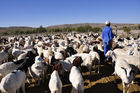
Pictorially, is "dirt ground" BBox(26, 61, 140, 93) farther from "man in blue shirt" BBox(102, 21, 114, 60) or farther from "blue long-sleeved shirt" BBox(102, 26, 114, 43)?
"blue long-sleeved shirt" BBox(102, 26, 114, 43)

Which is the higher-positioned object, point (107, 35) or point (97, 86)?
point (107, 35)

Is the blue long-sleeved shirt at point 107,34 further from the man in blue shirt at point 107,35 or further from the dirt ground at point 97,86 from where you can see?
the dirt ground at point 97,86

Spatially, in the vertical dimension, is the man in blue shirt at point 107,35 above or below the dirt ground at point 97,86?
above

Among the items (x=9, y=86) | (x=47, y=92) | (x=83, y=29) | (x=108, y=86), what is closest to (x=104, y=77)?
(x=108, y=86)

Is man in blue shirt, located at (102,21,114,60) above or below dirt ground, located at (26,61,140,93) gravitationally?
above

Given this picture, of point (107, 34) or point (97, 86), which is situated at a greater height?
point (107, 34)

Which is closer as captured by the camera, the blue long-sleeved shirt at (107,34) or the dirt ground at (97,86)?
the dirt ground at (97,86)

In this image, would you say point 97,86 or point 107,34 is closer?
point 97,86

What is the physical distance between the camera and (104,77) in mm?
8203

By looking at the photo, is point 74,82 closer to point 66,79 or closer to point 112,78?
point 66,79

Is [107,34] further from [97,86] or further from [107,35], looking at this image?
[97,86]

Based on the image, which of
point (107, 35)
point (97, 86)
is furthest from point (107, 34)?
point (97, 86)

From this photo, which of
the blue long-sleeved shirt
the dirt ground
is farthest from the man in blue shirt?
the dirt ground

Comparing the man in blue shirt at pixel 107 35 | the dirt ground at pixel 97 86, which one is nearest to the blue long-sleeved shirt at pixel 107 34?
the man in blue shirt at pixel 107 35
